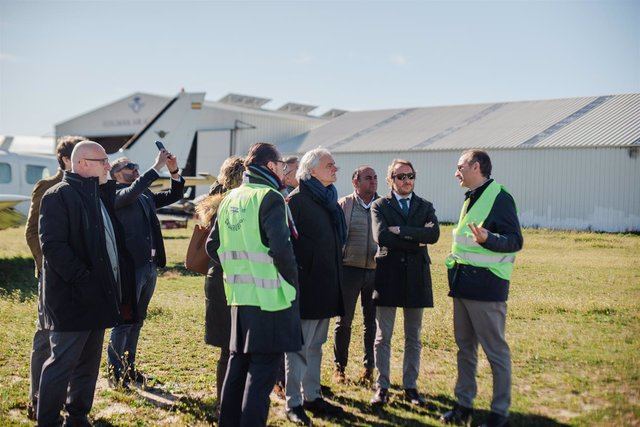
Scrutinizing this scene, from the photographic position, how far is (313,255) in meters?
5.10

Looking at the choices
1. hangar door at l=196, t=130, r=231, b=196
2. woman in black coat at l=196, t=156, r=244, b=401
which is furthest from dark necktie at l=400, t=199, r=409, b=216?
hangar door at l=196, t=130, r=231, b=196

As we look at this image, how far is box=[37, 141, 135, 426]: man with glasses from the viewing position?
4395 millimetres

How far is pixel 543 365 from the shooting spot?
659 centimetres

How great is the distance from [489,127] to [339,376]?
28.1 meters

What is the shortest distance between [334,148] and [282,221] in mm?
31418

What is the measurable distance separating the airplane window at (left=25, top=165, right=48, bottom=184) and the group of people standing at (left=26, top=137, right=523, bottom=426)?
48.6ft

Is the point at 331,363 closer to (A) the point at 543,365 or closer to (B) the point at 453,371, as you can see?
(B) the point at 453,371

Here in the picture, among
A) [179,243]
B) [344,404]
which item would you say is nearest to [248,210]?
[344,404]

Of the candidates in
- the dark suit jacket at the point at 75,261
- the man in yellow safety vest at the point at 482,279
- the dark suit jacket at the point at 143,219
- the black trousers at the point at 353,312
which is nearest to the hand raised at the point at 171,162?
the dark suit jacket at the point at 143,219

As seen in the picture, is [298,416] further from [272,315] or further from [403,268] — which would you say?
[403,268]

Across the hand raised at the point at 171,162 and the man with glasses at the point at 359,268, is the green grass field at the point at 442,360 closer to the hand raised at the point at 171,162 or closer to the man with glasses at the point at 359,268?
the man with glasses at the point at 359,268

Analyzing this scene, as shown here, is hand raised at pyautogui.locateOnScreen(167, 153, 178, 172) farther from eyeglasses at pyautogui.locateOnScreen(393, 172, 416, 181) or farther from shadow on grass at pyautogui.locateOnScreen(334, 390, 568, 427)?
shadow on grass at pyautogui.locateOnScreen(334, 390, 568, 427)

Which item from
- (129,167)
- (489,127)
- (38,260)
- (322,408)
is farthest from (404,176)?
(489,127)

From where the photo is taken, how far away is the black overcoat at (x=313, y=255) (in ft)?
16.8
